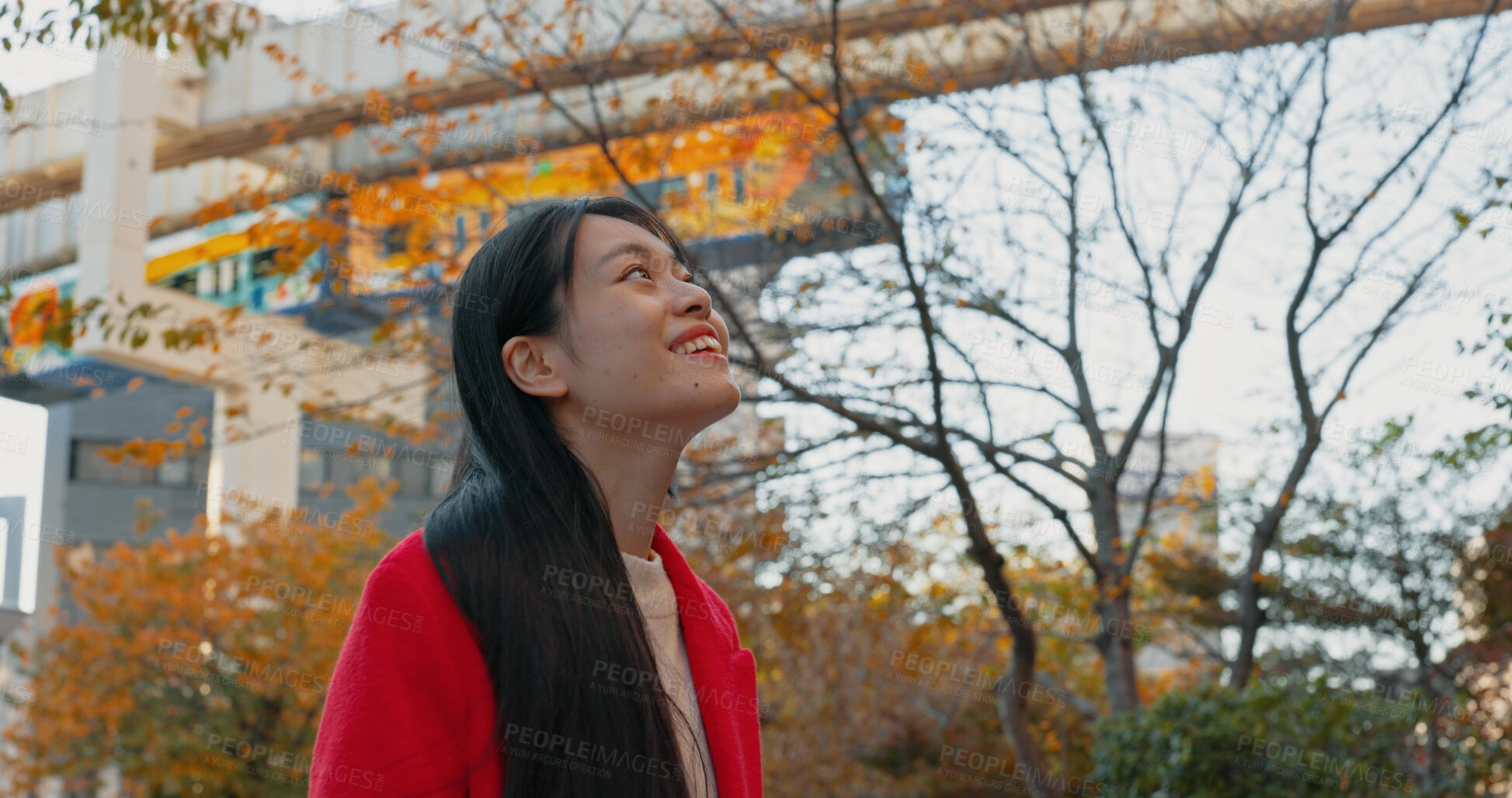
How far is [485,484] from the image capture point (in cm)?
183

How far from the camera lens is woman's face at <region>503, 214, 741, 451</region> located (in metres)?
1.89

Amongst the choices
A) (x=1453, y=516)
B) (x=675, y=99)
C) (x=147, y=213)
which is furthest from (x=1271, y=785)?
(x=147, y=213)

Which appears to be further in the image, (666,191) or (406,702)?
(666,191)

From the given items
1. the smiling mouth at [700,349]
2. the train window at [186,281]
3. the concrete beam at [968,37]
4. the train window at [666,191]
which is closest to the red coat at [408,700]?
the smiling mouth at [700,349]

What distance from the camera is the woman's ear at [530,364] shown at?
6.34 ft

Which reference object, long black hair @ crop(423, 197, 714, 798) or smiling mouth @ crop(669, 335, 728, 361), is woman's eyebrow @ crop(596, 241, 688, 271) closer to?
long black hair @ crop(423, 197, 714, 798)

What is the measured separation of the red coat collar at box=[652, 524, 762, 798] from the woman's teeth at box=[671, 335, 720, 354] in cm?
32

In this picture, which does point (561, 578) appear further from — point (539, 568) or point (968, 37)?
point (968, 37)

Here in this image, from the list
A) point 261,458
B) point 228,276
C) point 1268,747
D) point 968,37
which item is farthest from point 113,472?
point 1268,747

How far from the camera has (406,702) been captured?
5.02 ft

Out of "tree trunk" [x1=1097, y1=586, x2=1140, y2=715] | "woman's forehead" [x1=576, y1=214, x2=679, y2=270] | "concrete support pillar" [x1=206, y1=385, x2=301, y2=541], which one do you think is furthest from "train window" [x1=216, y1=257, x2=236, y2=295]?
"woman's forehead" [x1=576, y1=214, x2=679, y2=270]

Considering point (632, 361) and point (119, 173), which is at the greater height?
point (119, 173)

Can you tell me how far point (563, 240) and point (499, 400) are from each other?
0.92 feet

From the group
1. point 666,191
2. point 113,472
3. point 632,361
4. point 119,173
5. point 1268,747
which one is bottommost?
point 1268,747
